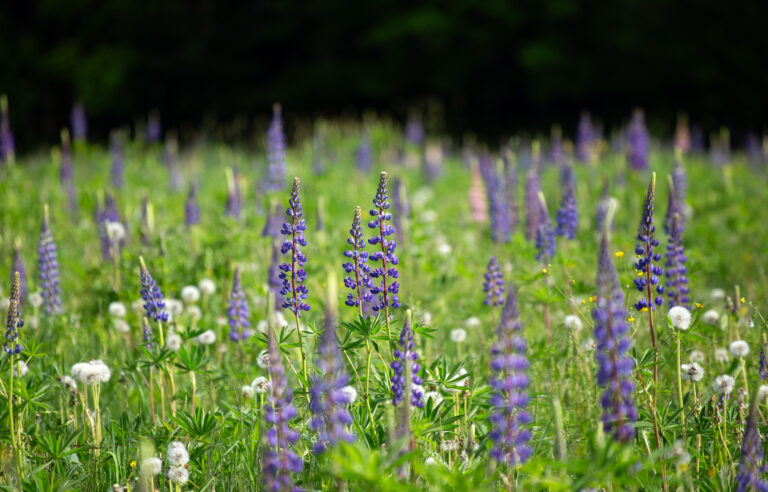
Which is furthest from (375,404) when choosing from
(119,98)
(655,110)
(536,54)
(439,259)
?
(119,98)

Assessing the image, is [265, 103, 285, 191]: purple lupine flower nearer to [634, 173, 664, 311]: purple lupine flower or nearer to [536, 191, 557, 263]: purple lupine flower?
[536, 191, 557, 263]: purple lupine flower

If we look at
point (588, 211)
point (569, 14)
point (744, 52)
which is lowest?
point (588, 211)

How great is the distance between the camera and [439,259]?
4551 mm

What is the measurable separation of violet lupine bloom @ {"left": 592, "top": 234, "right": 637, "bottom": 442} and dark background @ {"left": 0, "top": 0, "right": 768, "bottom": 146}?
42.3ft

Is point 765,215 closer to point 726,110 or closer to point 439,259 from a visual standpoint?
point 439,259

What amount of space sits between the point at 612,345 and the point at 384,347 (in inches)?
62.5

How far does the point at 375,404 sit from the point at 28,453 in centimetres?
120

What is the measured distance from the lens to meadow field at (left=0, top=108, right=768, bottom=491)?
1.71 m

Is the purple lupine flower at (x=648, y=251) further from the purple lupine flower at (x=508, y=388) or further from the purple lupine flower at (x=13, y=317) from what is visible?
the purple lupine flower at (x=13, y=317)

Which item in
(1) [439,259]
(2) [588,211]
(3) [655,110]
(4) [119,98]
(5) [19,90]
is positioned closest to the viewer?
(1) [439,259]

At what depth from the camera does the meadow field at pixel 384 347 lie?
5.61 ft

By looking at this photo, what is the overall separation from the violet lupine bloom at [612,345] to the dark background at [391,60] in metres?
12.9

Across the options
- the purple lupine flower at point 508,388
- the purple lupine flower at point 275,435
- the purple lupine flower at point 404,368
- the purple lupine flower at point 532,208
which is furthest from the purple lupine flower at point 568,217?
the purple lupine flower at point 275,435

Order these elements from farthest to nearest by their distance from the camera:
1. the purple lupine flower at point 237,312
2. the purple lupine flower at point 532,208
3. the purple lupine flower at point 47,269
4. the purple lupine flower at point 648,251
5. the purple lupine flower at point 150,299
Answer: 1. the purple lupine flower at point 532,208
2. the purple lupine flower at point 47,269
3. the purple lupine flower at point 237,312
4. the purple lupine flower at point 150,299
5. the purple lupine flower at point 648,251
